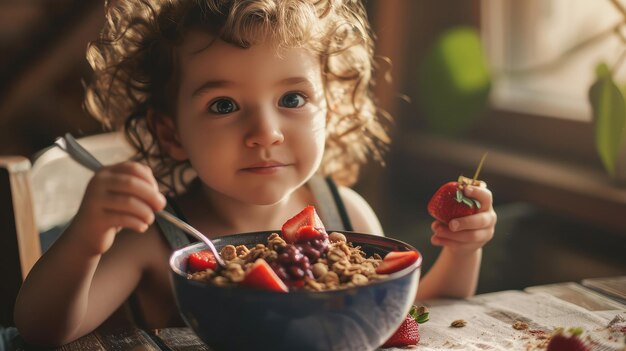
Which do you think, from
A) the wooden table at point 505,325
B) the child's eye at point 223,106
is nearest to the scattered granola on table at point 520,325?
the wooden table at point 505,325

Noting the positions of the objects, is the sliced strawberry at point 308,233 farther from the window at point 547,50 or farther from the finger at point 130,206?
the window at point 547,50

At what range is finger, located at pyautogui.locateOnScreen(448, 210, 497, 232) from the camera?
98cm

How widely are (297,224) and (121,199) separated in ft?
0.67

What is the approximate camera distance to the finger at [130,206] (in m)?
0.72

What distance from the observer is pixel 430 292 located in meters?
1.13

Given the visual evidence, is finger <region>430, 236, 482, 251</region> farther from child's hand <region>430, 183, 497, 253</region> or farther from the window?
the window

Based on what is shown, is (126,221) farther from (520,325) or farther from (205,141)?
(520,325)

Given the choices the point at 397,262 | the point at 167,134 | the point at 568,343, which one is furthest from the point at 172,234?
the point at 568,343

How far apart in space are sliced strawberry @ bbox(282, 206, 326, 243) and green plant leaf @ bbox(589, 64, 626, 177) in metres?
0.71

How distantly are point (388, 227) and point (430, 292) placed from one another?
1439 mm

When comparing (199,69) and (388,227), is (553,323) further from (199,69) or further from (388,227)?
(388,227)

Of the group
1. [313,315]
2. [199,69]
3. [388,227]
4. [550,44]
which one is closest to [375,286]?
[313,315]

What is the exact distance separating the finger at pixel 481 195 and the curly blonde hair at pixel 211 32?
0.99 feet

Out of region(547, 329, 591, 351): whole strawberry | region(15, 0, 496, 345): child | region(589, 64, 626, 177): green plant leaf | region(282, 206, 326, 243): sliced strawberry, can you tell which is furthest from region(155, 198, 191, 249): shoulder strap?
region(589, 64, 626, 177): green plant leaf
